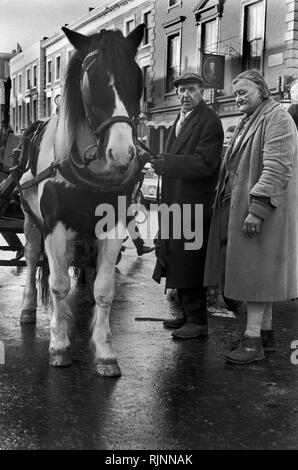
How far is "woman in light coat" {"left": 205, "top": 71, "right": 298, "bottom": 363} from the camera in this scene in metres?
3.96

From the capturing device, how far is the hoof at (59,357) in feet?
13.0

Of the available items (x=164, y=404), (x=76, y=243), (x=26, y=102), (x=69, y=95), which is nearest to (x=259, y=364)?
(x=164, y=404)

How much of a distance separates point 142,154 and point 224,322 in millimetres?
2043

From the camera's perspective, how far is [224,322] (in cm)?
543

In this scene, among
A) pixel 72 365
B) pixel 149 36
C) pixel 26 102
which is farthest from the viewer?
pixel 26 102

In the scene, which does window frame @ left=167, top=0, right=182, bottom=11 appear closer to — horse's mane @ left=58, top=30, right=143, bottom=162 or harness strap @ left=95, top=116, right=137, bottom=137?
horse's mane @ left=58, top=30, right=143, bottom=162

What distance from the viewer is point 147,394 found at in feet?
11.5

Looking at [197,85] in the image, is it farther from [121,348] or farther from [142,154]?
[121,348]

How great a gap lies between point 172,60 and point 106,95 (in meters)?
24.9

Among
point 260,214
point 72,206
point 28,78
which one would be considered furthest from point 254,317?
point 28,78

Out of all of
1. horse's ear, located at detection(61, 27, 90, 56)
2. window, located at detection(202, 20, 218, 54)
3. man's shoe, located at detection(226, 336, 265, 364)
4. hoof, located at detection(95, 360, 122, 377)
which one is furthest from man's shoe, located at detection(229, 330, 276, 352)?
window, located at detection(202, 20, 218, 54)

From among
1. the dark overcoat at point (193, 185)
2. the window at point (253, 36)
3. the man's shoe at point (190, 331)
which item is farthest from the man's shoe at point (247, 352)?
the window at point (253, 36)

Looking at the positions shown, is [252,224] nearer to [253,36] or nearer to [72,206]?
[72,206]

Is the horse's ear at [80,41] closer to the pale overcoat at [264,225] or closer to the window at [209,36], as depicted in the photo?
the pale overcoat at [264,225]
